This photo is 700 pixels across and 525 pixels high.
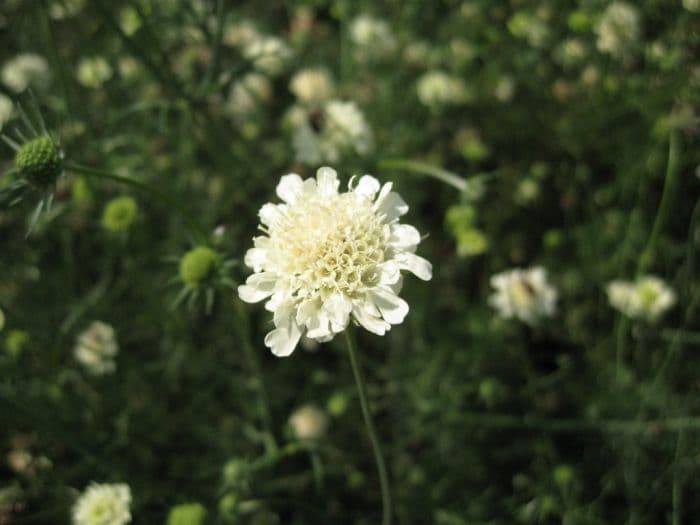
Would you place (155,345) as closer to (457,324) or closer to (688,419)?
(457,324)

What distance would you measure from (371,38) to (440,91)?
43cm

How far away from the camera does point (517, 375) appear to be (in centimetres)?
244

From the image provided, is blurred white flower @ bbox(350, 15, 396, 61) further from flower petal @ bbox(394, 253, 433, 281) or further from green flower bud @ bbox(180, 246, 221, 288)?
flower petal @ bbox(394, 253, 433, 281)

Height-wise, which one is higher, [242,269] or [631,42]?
[631,42]

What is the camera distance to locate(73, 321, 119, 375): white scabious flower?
6.99 feet

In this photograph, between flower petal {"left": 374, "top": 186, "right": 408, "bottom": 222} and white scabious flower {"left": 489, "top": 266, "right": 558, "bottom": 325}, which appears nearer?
flower petal {"left": 374, "top": 186, "right": 408, "bottom": 222}

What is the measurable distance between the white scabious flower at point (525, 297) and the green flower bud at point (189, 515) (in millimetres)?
1184

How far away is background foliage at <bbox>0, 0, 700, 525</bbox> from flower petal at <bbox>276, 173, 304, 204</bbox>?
30 cm

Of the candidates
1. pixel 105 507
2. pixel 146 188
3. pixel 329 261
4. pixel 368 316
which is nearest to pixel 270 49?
pixel 146 188

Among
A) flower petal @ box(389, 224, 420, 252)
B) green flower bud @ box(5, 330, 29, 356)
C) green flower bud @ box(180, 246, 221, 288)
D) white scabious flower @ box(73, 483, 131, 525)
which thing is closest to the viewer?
flower petal @ box(389, 224, 420, 252)

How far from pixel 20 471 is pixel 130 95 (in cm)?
172

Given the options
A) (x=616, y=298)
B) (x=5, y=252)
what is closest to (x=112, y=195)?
(x=5, y=252)

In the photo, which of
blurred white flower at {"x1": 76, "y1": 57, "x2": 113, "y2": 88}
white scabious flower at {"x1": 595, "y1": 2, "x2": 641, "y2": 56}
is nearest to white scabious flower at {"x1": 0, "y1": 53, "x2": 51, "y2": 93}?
blurred white flower at {"x1": 76, "y1": 57, "x2": 113, "y2": 88}

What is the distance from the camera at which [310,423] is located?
2244 millimetres
